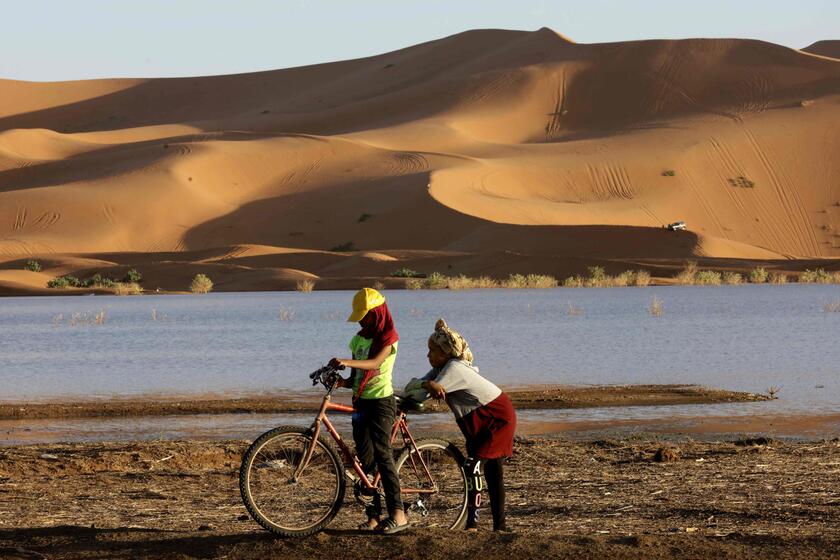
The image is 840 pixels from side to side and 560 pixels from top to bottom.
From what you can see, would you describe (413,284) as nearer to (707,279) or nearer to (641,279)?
(641,279)

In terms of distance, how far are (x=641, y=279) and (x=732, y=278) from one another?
153 inches

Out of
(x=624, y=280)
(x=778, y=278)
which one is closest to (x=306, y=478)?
(x=624, y=280)

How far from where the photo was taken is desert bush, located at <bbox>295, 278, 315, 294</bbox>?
59.8 meters

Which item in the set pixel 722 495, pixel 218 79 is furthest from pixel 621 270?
pixel 218 79

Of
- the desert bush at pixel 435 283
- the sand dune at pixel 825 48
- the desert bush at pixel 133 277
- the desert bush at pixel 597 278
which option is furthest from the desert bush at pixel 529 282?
the sand dune at pixel 825 48

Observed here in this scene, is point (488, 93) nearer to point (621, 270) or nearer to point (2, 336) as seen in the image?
point (621, 270)

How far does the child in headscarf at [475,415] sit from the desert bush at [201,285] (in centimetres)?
5272

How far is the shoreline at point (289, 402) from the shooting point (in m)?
17.2

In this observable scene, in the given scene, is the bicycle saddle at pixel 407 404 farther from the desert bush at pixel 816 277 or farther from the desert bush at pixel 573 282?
the desert bush at pixel 816 277

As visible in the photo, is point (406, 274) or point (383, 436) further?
point (406, 274)

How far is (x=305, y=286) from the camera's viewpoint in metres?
59.7

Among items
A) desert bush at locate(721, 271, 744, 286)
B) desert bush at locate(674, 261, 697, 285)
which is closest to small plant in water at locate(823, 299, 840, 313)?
desert bush at locate(721, 271, 744, 286)

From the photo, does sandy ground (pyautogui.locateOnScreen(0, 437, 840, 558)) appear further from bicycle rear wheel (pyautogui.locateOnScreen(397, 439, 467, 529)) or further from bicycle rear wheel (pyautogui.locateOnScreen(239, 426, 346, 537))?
bicycle rear wheel (pyautogui.locateOnScreen(397, 439, 467, 529))

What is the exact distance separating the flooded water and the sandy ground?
195 inches
